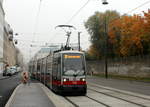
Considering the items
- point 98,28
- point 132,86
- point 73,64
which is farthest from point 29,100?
point 98,28

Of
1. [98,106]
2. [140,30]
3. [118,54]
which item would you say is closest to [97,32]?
[118,54]

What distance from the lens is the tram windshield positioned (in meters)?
19.2

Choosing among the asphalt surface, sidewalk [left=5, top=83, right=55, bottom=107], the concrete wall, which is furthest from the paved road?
the concrete wall

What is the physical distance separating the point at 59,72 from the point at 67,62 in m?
0.76

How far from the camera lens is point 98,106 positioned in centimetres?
1332

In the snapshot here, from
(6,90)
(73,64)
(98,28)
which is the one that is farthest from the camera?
(98,28)

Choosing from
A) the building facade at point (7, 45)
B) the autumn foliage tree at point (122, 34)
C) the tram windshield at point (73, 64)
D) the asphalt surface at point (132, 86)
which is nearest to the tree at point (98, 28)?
the autumn foliage tree at point (122, 34)

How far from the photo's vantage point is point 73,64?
19.4 m

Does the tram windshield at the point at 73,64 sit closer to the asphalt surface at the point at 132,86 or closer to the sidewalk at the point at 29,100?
the sidewalk at the point at 29,100

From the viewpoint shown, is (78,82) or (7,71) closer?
(78,82)

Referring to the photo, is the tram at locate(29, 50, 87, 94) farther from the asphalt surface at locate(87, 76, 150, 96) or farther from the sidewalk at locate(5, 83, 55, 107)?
the asphalt surface at locate(87, 76, 150, 96)

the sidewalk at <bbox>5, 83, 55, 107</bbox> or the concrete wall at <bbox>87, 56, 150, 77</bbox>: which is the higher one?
the concrete wall at <bbox>87, 56, 150, 77</bbox>

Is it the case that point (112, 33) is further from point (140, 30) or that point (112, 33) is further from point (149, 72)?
point (149, 72)

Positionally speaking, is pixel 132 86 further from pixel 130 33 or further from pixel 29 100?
pixel 130 33
